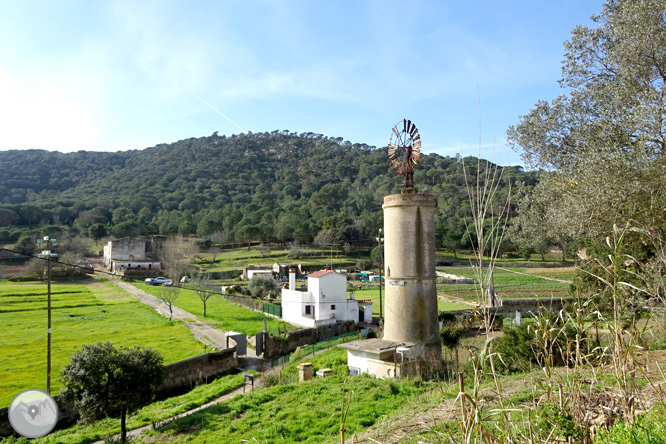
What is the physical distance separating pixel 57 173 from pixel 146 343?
14447 centimetres

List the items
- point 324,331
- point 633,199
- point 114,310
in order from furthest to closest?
point 114,310
point 324,331
point 633,199

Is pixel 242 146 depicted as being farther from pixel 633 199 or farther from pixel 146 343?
pixel 633 199

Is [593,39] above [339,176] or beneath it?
beneath

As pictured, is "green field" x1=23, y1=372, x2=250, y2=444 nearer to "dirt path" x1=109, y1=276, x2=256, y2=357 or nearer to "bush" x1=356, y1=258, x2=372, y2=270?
"dirt path" x1=109, y1=276, x2=256, y2=357

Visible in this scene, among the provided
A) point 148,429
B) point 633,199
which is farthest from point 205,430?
point 633,199

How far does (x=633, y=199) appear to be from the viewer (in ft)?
27.2

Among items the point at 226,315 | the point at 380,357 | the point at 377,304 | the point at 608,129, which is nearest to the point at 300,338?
the point at 226,315

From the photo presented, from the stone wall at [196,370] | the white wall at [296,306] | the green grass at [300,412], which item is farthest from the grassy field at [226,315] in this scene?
the green grass at [300,412]

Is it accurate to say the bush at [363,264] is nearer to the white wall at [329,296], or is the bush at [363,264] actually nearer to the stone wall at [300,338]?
the white wall at [329,296]

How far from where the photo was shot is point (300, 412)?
31.8 feet

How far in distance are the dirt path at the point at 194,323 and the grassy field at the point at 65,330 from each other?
760mm

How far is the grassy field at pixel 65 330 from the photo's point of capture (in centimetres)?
1909

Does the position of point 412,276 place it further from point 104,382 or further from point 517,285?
point 517,285

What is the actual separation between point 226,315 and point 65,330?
11154 mm
